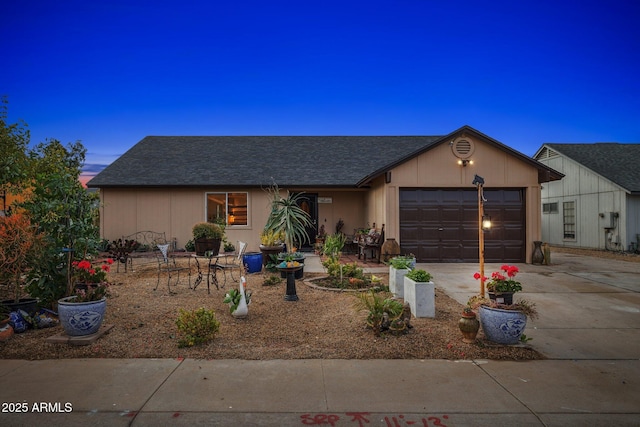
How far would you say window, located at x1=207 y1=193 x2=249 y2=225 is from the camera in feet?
48.6

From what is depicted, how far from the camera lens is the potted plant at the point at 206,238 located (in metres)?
11.9

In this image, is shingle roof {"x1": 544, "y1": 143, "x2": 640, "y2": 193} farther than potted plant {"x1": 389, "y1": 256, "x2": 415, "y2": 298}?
Yes

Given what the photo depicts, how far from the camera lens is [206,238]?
11.9m

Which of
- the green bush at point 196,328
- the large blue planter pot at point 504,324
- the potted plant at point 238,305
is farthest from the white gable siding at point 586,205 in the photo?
the green bush at point 196,328

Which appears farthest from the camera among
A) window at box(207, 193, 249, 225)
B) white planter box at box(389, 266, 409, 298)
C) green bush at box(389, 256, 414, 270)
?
window at box(207, 193, 249, 225)

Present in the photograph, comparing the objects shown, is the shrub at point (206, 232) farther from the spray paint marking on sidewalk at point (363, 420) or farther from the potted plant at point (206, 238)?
the spray paint marking on sidewalk at point (363, 420)

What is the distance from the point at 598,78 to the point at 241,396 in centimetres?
2051

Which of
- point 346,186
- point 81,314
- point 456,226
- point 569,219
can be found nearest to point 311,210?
point 346,186

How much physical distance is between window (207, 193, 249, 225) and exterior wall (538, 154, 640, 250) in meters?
16.0

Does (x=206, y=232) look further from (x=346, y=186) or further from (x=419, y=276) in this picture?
(x=419, y=276)

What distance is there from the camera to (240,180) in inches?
573

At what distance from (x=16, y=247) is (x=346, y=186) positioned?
10892 mm

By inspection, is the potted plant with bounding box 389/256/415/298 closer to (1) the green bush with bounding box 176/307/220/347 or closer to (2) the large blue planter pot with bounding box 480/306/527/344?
(2) the large blue planter pot with bounding box 480/306/527/344

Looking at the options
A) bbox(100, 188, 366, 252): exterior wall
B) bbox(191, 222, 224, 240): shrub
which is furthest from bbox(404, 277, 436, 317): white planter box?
bbox(100, 188, 366, 252): exterior wall
